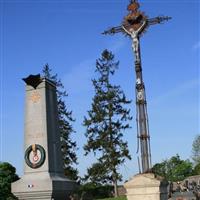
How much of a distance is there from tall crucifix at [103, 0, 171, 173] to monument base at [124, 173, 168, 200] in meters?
1.29

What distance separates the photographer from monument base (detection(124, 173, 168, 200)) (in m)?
16.0

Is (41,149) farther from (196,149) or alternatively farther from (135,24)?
(196,149)

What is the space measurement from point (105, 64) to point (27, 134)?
23331 millimetres

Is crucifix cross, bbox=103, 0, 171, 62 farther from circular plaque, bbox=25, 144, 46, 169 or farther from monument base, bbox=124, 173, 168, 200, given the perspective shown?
circular plaque, bbox=25, 144, 46, 169

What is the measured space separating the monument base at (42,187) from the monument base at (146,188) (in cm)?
264

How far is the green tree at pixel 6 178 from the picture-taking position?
2862 centimetres

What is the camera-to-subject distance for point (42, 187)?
1478 centimetres

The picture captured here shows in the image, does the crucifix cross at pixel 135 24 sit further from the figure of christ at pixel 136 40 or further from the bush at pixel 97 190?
the bush at pixel 97 190

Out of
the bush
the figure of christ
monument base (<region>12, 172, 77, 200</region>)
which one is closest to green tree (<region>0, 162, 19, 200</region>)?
the bush

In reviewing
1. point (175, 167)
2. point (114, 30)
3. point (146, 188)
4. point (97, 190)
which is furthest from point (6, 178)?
point (175, 167)

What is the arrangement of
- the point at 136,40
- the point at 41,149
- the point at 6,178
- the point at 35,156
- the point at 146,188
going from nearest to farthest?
the point at 41,149 < the point at 35,156 < the point at 146,188 < the point at 136,40 < the point at 6,178

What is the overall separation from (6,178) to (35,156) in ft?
56.7

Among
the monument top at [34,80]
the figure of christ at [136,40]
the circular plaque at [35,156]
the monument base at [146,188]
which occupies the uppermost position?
the figure of christ at [136,40]

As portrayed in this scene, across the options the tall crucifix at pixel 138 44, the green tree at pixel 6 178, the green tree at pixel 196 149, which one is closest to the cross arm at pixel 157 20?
the tall crucifix at pixel 138 44
